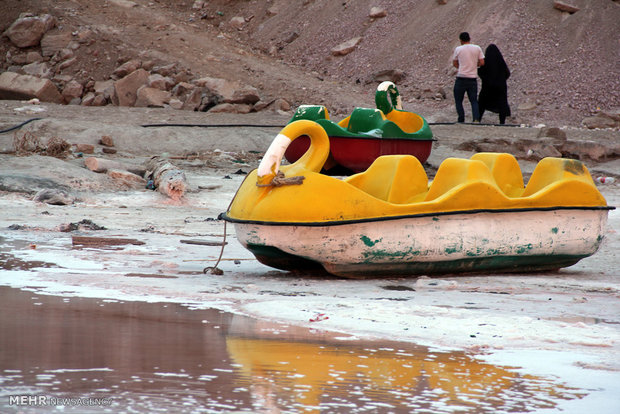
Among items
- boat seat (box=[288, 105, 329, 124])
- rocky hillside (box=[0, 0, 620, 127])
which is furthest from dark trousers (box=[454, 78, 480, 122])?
boat seat (box=[288, 105, 329, 124])

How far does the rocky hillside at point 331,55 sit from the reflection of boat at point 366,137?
681cm

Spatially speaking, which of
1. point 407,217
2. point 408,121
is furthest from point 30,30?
point 407,217

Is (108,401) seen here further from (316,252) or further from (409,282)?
(409,282)

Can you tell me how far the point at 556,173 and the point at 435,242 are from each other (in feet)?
4.43

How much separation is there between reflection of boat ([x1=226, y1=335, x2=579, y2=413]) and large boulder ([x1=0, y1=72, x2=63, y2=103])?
691 inches

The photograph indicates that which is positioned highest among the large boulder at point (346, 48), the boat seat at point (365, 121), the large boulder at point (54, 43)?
the large boulder at point (346, 48)

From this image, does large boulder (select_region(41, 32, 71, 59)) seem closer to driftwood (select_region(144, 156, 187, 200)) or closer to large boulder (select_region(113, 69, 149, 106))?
large boulder (select_region(113, 69, 149, 106))

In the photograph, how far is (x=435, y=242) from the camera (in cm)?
612

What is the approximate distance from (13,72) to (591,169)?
1430 cm

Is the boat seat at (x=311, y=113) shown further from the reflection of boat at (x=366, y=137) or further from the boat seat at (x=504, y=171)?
the boat seat at (x=504, y=171)

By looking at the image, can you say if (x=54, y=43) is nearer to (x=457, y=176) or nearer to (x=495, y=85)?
(x=495, y=85)

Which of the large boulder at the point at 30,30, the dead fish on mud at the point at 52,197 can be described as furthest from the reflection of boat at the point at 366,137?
the large boulder at the point at 30,30

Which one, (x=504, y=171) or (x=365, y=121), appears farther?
(x=365, y=121)

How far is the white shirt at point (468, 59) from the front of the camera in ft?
57.1
